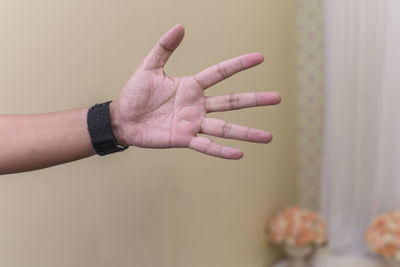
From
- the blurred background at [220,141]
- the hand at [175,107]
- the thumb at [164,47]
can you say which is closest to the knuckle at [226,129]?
the hand at [175,107]

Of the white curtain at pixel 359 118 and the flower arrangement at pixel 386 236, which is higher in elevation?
the white curtain at pixel 359 118

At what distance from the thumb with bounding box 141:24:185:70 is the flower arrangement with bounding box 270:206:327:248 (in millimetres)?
1494

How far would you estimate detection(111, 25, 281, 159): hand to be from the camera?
1.01 metres

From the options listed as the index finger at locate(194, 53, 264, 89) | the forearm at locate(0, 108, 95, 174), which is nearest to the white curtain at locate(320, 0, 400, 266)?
the index finger at locate(194, 53, 264, 89)

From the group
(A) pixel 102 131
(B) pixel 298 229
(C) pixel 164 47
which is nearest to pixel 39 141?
(A) pixel 102 131

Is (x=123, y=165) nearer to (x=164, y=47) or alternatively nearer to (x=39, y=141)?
(x=39, y=141)

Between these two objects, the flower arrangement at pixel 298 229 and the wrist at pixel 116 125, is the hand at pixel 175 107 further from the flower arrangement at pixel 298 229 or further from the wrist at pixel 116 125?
the flower arrangement at pixel 298 229

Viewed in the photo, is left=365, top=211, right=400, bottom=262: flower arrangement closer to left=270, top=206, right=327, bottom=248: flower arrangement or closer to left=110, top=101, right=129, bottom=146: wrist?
left=270, top=206, right=327, bottom=248: flower arrangement

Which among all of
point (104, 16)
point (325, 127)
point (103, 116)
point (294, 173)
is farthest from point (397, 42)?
point (103, 116)

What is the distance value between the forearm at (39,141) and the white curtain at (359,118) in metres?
1.48

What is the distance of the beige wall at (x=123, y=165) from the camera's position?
128 cm

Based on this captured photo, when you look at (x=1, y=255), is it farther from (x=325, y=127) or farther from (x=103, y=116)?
(x=325, y=127)

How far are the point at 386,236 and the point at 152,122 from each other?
1.45m

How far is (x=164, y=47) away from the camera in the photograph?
1.00m
